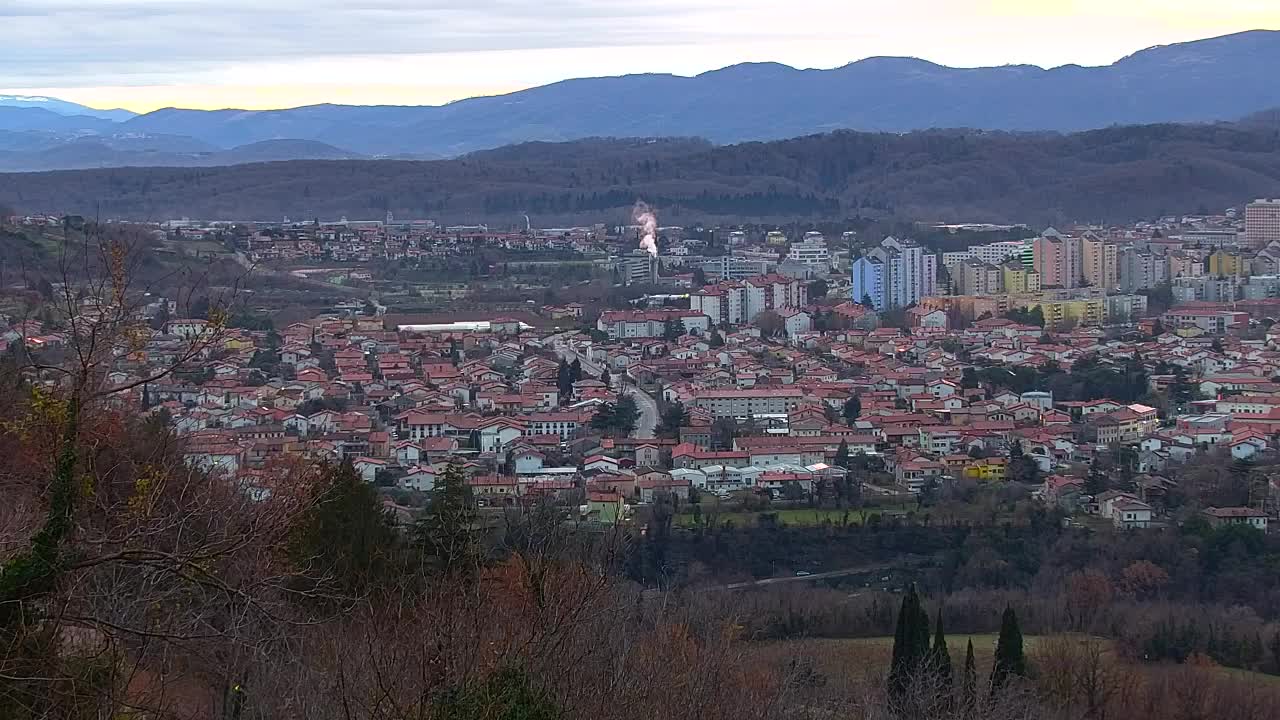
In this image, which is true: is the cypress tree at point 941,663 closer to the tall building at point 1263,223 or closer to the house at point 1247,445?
the house at point 1247,445

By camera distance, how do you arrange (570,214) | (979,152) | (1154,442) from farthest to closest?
(979,152), (570,214), (1154,442)

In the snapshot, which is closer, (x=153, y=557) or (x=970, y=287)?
(x=153, y=557)

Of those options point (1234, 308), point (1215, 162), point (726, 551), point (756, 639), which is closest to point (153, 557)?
point (756, 639)

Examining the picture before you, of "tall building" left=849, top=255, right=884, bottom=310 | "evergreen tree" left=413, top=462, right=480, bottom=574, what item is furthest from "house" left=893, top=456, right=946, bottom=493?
"tall building" left=849, top=255, right=884, bottom=310

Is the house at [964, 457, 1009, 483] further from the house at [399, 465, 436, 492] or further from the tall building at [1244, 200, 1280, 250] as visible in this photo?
the tall building at [1244, 200, 1280, 250]

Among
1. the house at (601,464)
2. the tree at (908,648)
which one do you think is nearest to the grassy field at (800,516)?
the house at (601,464)

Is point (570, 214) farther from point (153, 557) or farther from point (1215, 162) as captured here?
point (153, 557)
